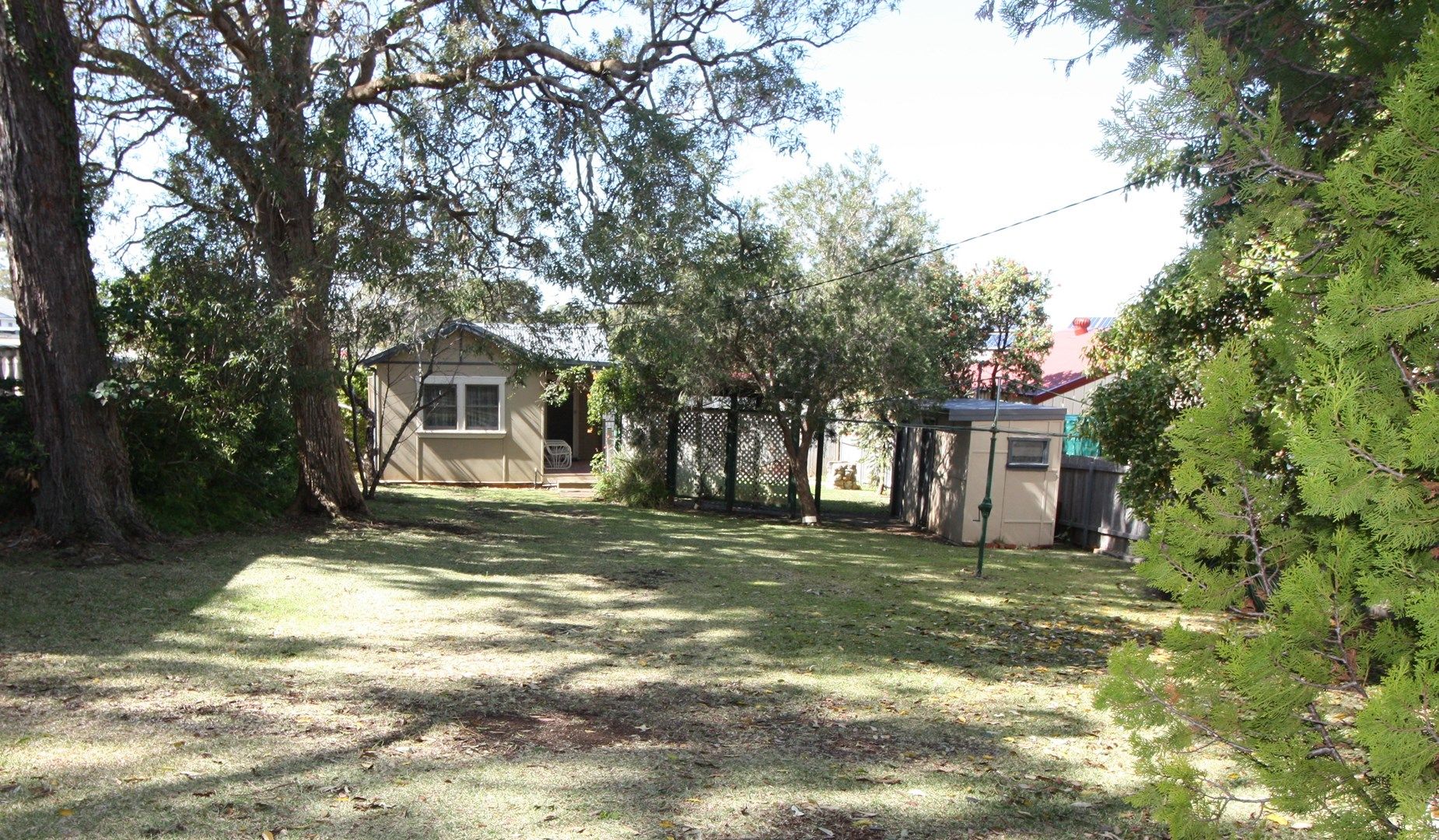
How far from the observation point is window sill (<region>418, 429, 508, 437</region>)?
65.8ft

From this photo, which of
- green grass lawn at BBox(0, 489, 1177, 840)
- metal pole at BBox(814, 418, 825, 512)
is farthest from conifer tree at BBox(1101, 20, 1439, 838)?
metal pole at BBox(814, 418, 825, 512)

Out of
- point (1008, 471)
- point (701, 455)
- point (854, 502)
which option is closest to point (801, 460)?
point (701, 455)

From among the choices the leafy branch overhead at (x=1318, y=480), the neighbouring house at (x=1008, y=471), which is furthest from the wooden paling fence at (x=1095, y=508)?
the leafy branch overhead at (x=1318, y=480)

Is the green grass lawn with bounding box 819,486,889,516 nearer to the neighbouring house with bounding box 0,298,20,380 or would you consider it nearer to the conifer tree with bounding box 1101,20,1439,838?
the neighbouring house with bounding box 0,298,20,380

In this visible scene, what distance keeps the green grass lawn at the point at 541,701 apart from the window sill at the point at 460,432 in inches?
384

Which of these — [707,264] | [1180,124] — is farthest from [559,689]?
[707,264]

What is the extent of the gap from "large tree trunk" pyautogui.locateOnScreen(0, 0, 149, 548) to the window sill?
34.3 ft

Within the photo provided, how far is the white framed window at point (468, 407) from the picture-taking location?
20109mm

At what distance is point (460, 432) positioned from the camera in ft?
66.4

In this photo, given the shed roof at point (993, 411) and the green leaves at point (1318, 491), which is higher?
the shed roof at point (993, 411)

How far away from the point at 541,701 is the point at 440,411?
1564 cm

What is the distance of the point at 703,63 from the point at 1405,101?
10.5 m

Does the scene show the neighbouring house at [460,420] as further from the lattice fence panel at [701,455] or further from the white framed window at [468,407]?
the lattice fence panel at [701,455]

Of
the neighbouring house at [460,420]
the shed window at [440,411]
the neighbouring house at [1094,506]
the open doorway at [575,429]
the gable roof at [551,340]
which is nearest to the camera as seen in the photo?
the neighbouring house at [1094,506]
